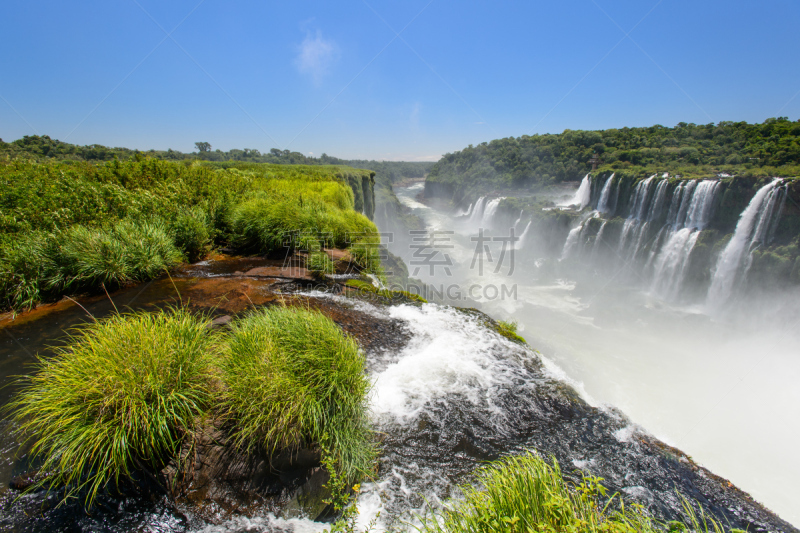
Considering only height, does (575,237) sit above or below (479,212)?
below

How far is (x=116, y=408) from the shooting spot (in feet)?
7.19

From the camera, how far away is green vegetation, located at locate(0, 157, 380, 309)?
5.06 m

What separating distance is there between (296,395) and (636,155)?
123 feet

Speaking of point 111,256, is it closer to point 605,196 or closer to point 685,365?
point 685,365

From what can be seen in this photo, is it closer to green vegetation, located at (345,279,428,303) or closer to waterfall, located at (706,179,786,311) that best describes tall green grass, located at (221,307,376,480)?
green vegetation, located at (345,279,428,303)

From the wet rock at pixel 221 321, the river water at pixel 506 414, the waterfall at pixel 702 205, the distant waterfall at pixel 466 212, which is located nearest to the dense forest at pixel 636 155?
the waterfall at pixel 702 205

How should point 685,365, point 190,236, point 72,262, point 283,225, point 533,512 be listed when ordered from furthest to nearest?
1. point 685,365
2. point 283,225
3. point 190,236
4. point 72,262
5. point 533,512

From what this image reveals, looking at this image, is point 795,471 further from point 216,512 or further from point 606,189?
point 606,189

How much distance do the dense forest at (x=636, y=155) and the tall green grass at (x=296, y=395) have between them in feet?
70.3

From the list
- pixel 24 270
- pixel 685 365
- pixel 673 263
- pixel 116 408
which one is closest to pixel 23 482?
pixel 116 408

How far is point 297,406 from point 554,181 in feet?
146

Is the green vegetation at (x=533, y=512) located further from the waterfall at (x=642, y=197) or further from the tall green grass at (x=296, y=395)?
the waterfall at (x=642, y=197)

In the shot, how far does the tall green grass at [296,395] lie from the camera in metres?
2.43

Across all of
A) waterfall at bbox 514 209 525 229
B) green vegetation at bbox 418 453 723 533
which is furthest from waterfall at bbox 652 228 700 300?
green vegetation at bbox 418 453 723 533
